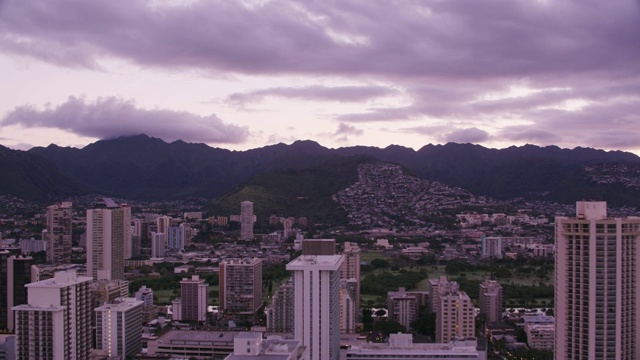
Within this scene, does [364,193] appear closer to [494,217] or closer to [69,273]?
[494,217]

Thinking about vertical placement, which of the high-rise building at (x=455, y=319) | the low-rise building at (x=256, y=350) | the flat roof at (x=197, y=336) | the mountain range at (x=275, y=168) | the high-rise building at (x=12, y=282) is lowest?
the flat roof at (x=197, y=336)

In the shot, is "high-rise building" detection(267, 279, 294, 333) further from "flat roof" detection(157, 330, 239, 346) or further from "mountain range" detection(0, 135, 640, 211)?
"mountain range" detection(0, 135, 640, 211)

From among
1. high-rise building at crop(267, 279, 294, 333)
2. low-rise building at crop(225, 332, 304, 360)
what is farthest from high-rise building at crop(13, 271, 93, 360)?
high-rise building at crop(267, 279, 294, 333)

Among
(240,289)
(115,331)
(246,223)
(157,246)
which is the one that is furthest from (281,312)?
(246,223)

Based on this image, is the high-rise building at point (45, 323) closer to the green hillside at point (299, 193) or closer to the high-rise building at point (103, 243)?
the high-rise building at point (103, 243)

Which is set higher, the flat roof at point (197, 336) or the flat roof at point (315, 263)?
the flat roof at point (315, 263)

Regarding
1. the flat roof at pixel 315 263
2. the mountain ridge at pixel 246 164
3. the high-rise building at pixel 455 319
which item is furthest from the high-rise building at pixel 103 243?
the mountain ridge at pixel 246 164

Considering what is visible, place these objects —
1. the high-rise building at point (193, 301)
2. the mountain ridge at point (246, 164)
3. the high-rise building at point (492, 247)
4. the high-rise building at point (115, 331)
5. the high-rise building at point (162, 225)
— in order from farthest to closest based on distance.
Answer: the mountain ridge at point (246, 164) < the high-rise building at point (162, 225) < the high-rise building at point (492, 247) < the high-rise building at point (193, 301) < the high-rise building at point (115, 331)
